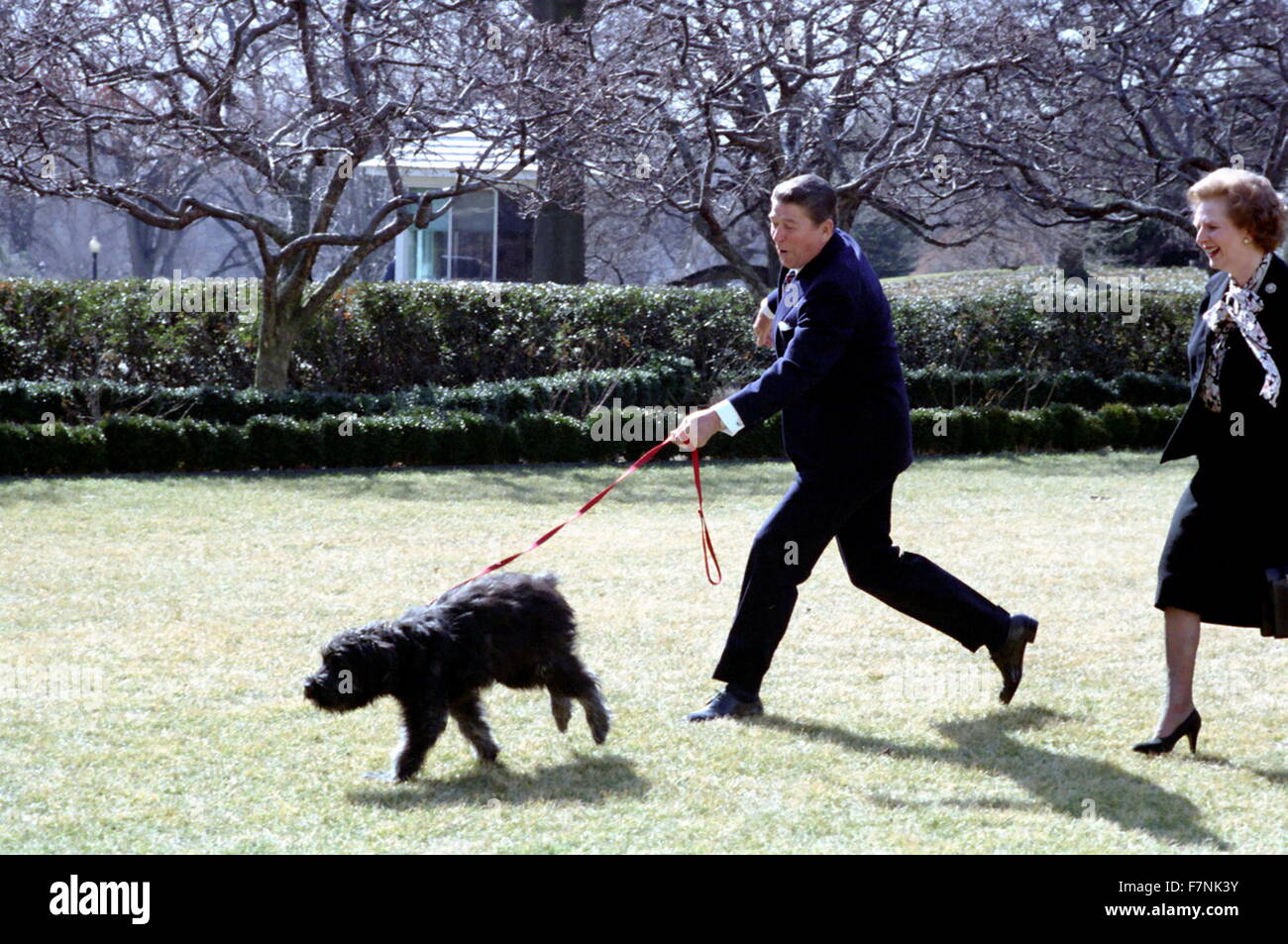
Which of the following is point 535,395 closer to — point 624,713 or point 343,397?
point 343,397

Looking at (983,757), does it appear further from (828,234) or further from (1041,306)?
(1041,306)

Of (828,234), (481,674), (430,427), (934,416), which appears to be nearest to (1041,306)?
(934,416)

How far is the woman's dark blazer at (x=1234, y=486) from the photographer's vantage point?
4594 millimetres

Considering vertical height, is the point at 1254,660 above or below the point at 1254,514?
below

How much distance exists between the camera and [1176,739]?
4906 millimetres

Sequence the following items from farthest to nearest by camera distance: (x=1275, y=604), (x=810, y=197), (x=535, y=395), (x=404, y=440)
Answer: (x=535, y=395) < (x=404, y=440) < (x=810, y=197) < (x=1275, y=604)

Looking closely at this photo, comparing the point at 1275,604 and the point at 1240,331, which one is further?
the point at 1240,331

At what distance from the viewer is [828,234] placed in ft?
17.1

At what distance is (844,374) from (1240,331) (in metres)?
1.42

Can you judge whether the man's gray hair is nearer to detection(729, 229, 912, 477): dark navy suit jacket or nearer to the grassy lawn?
detection(729, 229, 912, 477): dark navy suit jacket

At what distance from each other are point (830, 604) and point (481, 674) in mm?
3215

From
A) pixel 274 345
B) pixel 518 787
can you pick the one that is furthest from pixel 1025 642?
pixel 274 345

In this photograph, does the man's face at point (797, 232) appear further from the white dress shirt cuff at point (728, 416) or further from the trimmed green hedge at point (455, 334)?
the trimmed green hedge at point (455, 334)

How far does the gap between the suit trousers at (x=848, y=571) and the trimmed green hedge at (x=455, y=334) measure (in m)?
10.8
